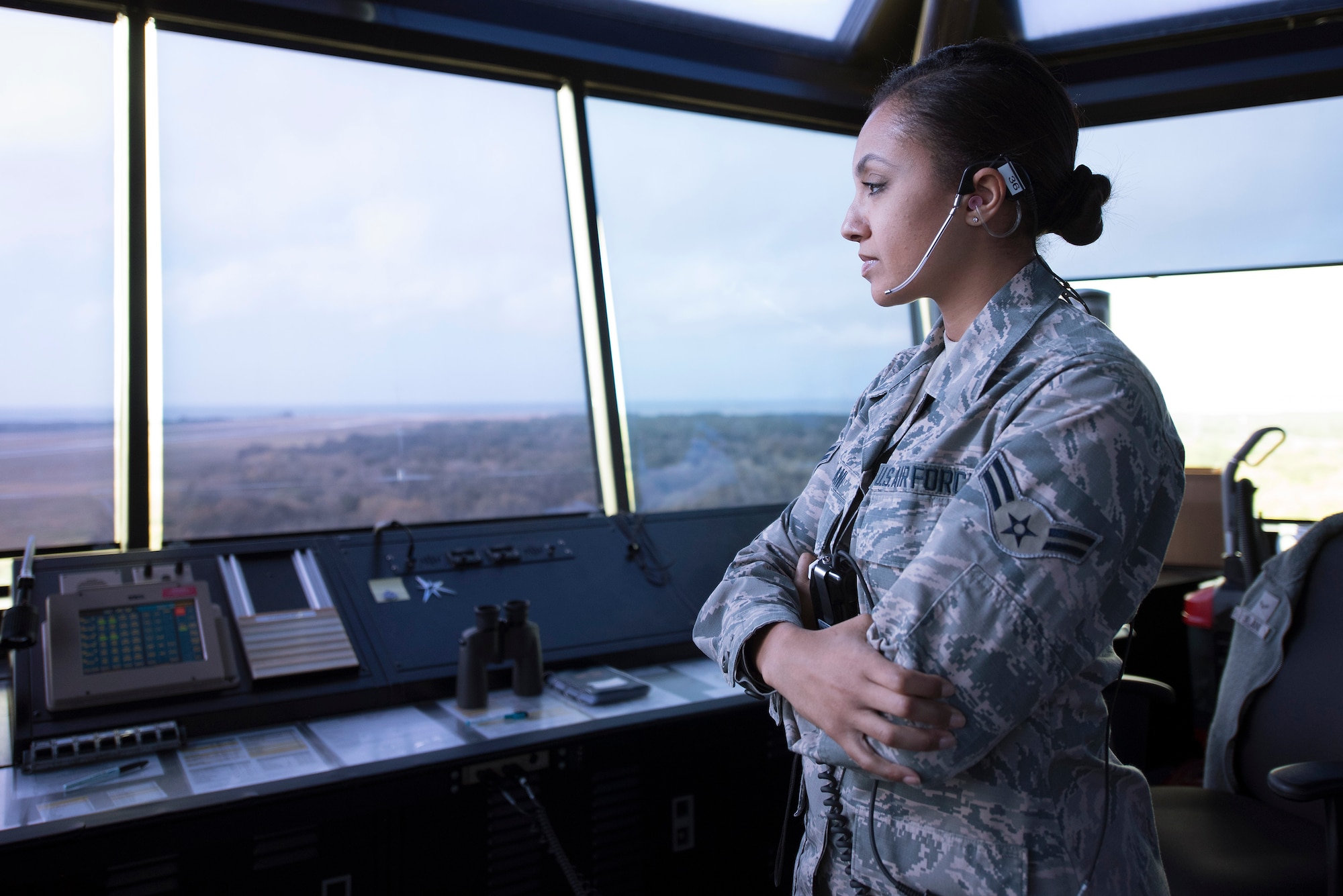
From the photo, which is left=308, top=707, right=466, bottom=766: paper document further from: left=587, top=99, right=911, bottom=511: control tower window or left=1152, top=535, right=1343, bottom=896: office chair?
left=1152, top=535, right=1343, bottom=896: office chair

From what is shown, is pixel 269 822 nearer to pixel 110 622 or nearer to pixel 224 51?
pixel 110 622

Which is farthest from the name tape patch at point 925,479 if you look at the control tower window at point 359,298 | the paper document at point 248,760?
the control tower window at point 359,298

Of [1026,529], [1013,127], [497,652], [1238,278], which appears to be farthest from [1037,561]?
[1238,278]

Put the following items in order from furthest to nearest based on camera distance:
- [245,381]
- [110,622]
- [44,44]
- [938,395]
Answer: [245,381] → [44,44] → [110,622] → [938,395]

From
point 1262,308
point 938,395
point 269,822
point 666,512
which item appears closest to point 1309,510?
point 1262,308

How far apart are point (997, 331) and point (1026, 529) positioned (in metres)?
0.29

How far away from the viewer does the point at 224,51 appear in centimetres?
248

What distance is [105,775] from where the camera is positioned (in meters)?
1.50

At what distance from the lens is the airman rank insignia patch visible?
0.80 m

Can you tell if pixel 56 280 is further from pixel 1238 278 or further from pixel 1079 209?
pixel 1238 278

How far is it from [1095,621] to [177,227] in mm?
2430

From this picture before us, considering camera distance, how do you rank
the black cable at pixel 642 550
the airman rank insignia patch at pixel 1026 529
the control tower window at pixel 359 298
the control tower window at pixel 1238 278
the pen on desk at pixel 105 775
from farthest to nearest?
1. the control tower window at pixel 1238 278
2. the black cable at pixel 642 550
3. the control tower window at pixel 359 298
4. the pen on desk at pixel 105 775
5. the airman rank insignia patch at pixel 1026 529

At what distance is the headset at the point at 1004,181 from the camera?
3.29 ft

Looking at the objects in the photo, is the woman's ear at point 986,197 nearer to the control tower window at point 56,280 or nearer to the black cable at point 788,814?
the black cable at point 788,814
